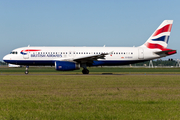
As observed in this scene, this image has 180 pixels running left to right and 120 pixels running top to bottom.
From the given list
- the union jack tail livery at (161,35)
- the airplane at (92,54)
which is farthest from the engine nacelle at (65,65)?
the union jack tail livery at (161,35)

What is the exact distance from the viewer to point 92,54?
36.6 metres

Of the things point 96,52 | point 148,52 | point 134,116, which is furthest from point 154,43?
point 134,116

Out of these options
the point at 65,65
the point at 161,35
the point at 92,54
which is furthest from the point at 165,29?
the point at 65,65

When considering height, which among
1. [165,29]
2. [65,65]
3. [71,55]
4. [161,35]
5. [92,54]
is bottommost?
[65,65]

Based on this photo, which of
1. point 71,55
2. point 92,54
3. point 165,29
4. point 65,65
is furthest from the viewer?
point 165,29

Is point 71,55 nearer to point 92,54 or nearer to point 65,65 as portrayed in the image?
point 92,54

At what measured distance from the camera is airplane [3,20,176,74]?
35469 millimetres

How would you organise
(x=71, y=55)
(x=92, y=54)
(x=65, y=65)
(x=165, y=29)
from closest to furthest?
(x=65, y=65) < (x=71, y=55) < (x=92, y=54) < (x=165, y=29)

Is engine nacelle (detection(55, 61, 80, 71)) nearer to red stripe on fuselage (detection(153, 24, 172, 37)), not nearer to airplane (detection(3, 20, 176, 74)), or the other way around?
airplane (detection(3, 20, 176, 74))

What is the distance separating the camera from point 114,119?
7.67 meters

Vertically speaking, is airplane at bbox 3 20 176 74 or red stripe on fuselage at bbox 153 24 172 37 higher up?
red stripe on fuselage at bbox 153 24 172 37

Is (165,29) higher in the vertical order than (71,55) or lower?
higher

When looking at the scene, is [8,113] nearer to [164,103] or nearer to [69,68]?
[164,103]

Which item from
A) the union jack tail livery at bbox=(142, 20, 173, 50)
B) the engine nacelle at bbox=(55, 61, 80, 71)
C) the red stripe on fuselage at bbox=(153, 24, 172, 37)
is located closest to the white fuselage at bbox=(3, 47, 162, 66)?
the union jack tail livery at bbox=(142, 20, 173, 50)
